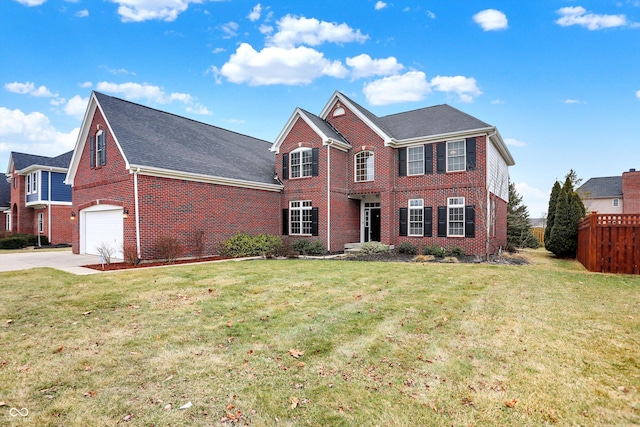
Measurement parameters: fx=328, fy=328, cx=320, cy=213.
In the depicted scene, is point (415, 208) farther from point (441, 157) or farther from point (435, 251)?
point (441, 157)

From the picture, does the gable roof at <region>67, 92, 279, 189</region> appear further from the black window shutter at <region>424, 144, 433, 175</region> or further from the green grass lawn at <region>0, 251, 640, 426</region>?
the black window shutter at <region>424, 144, 433, 175</region>

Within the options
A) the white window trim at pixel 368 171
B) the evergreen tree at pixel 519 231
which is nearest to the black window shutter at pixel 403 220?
the white window trim at pixel 368 171

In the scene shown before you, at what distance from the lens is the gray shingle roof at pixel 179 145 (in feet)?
46.2

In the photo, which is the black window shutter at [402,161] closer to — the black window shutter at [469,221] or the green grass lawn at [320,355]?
the black window shutter at [469,221]

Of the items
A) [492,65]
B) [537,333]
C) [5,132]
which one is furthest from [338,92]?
[5,132]

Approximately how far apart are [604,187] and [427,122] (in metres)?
37.3

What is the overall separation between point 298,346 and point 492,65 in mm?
16980

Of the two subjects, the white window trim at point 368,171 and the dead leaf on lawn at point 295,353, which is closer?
the dead leaf on lawn at point 295,353

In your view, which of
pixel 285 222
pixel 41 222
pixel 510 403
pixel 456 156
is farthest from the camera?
pixel 41 222

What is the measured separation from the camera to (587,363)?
3852 mm

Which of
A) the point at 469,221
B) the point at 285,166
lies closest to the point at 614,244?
the point at 469,221

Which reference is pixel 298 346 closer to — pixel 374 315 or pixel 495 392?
pixel 374 315

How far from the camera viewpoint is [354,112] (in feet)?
59.5

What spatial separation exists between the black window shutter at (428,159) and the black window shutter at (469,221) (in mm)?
2560
